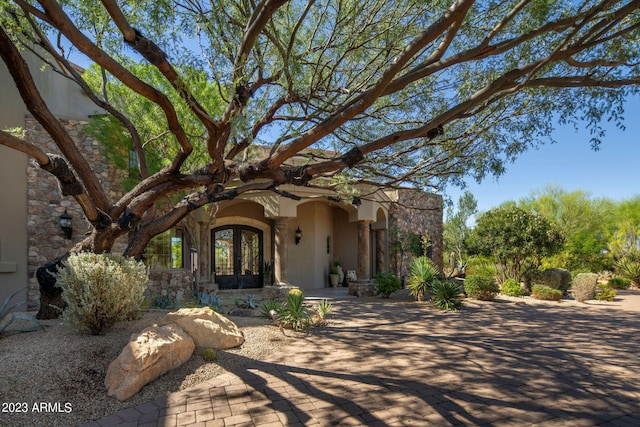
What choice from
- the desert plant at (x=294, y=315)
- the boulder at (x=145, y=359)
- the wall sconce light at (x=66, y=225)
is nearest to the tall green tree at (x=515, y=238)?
the desert plant at (x=294, y=315)

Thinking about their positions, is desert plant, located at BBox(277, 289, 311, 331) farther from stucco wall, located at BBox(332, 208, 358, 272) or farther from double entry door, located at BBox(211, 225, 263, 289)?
stucco wall, located at BBox(332, 208, 358, 272)

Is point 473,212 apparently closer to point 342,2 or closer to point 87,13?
point 342,2

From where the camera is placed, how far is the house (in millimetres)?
9281

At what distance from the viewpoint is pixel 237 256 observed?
48.0 ft

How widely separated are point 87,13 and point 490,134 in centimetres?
724

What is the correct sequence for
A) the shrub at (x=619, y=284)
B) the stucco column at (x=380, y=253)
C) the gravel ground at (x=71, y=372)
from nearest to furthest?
the gravel ground at (x=71, y=372), the stucco column at (x=380, y=253), the shrub at (x=619, y=284)

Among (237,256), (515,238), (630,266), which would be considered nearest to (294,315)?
(237,256)

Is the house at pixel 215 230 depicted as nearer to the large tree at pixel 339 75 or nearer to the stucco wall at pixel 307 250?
the stucco wall at pixel 307 250

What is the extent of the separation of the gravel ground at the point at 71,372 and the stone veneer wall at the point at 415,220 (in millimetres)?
11353

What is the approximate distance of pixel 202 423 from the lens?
10.9ft

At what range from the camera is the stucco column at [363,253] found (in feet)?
43.4

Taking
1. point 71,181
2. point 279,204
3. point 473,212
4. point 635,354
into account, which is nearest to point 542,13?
point 635,354

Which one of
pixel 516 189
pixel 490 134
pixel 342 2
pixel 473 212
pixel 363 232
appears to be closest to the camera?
pixel 342 2

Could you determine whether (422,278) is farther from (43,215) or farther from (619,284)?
(619,284)
